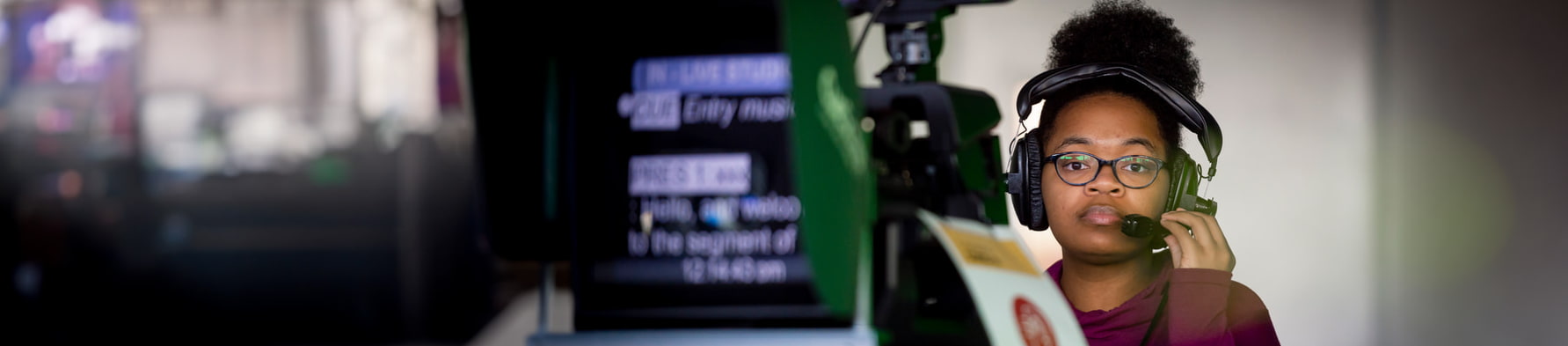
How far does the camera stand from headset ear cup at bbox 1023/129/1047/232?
1190mm

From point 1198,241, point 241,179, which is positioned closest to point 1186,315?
point 1198,241

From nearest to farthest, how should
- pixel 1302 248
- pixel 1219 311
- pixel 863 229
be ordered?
A: 1. pixel 863 229
2. pixel 1219 311
3. pixel 1302 248

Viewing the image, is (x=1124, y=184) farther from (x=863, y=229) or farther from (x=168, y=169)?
(x=168, y=169)

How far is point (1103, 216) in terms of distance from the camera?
3.84ft

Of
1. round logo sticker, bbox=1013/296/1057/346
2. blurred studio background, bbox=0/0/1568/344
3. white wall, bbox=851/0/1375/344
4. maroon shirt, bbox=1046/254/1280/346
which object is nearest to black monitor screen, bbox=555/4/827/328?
round logo sticker, bbox=1013/296/1057/346

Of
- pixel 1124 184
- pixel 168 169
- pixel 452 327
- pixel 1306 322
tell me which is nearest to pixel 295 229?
pixel 168 169

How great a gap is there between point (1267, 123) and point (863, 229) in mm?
1525

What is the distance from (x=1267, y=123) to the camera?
1.99m

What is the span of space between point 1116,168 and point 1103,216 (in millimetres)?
46

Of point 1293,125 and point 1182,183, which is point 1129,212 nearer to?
point 1182,183

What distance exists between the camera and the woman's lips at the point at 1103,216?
117 cm

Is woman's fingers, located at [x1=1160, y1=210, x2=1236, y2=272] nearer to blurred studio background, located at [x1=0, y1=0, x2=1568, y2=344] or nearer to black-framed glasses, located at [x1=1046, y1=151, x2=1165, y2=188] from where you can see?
black-framed glasses, located at [x1=1046, y1=151, x2=1165, y2=188]

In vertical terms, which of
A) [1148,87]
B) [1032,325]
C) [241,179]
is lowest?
[241,179]

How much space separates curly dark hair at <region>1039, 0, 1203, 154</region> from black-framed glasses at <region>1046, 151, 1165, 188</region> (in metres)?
0.04
